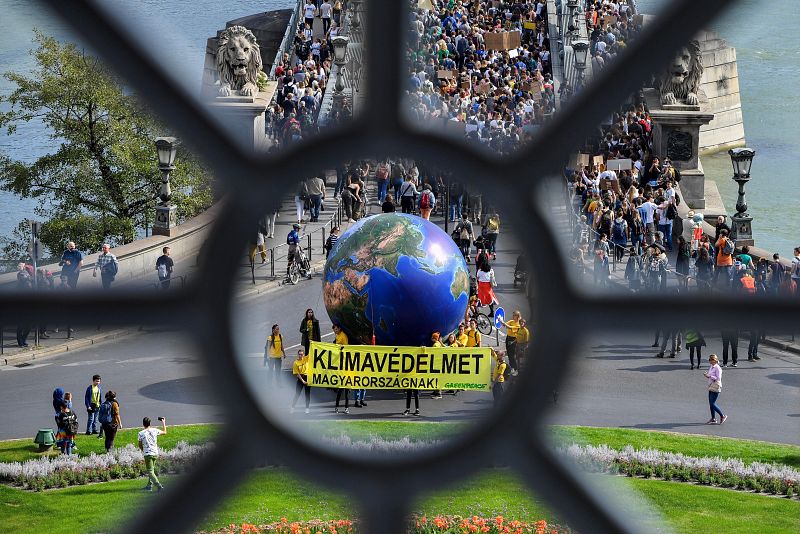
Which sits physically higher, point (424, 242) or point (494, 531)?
point (424, 242)

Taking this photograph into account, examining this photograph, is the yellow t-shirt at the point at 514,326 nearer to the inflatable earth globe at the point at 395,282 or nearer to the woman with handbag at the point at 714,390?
the inflatable earth globe at the point at 395,282

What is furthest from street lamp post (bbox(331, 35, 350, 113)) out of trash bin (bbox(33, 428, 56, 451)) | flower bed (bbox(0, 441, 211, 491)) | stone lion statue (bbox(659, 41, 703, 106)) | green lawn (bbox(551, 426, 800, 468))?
trash bin (bbox(33, 428, 56, 451))

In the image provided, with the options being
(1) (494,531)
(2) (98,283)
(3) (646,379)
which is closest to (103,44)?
(2) (98,283)

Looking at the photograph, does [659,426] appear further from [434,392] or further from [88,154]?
[88,154]

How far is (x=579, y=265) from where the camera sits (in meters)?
1.95

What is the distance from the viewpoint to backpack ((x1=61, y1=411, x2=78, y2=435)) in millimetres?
10602

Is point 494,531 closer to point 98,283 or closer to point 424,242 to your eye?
point 424,242

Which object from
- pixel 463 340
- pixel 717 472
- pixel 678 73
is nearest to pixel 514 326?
pixel 678 73

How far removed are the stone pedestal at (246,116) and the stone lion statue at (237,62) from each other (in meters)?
0.02

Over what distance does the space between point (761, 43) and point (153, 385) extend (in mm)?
10470

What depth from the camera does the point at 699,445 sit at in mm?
10961

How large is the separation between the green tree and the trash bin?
4.77ft

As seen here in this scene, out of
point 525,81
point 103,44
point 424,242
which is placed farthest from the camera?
point 424,242

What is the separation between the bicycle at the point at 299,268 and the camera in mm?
14360
